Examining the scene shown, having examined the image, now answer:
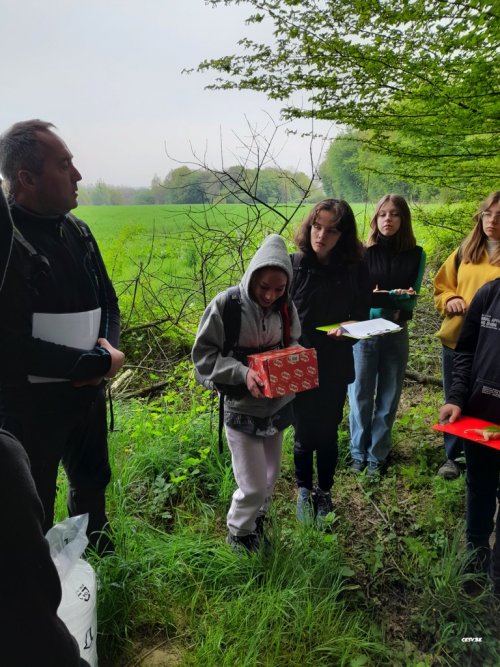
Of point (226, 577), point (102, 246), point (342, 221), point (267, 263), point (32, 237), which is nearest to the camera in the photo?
point (32, 237)

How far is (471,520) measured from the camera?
193cm

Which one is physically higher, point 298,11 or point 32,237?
point 298,11

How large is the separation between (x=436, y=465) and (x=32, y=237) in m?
2.89

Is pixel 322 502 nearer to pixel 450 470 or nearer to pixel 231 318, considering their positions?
pixel 450 470

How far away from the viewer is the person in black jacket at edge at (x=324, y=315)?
2250mm

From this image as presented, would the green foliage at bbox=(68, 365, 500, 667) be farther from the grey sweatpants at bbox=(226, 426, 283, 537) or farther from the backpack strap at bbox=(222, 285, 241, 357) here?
the backpack strap at bbox=(222, 285, 241, 357)

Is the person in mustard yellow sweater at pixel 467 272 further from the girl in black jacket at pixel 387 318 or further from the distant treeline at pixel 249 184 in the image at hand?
the distant treeline at pixel 249 184

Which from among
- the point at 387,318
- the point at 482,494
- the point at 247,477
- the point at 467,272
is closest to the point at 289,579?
the point at 247,477

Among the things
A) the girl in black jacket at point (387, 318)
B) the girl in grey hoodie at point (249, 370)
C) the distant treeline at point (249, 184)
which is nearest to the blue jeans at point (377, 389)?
the girl in black jacket at point (387, 318)

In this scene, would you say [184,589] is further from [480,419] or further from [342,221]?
[342,221]

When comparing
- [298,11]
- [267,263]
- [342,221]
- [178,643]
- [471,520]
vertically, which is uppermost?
[298,11]

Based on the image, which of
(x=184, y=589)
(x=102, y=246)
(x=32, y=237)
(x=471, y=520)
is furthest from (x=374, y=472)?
(x=102, y=246)

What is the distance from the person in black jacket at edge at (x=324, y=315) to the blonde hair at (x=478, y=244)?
65cm

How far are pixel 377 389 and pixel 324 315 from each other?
93 cm
